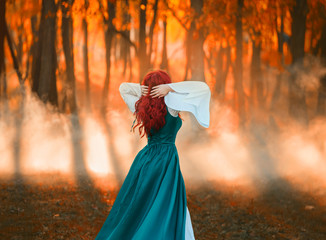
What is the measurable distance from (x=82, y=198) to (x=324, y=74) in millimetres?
4729

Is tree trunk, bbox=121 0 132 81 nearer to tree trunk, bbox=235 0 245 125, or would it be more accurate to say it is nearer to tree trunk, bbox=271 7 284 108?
tree trunk, bbox=235 0 245 125

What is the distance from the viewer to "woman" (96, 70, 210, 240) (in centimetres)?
269

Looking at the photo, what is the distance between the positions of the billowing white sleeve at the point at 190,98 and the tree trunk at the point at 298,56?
4750 mm

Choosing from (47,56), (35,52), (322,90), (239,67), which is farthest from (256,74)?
(35,52)

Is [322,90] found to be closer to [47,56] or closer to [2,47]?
[47,56]

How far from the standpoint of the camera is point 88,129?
6664 millimetres

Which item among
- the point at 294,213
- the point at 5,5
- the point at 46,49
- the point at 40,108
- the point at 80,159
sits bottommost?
the point at 294,213

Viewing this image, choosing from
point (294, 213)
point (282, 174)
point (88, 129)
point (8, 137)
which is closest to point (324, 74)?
point (282, 174)

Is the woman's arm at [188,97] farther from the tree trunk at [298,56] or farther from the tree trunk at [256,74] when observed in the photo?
the tree trunk at [298,56]

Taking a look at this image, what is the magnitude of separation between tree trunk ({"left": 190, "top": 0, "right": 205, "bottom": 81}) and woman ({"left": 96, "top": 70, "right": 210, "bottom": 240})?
413 centimetres

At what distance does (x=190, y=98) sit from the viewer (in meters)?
2.70

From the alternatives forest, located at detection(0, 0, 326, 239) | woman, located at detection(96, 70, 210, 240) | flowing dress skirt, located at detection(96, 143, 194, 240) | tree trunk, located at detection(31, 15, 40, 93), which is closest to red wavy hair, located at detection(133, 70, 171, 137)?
woman, located at detection(96, 70, 210, 240)

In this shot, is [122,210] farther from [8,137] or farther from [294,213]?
[8,137]

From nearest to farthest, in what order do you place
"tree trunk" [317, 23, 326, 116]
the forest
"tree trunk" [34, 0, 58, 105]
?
the forest
"tree trunk" [34, 0, 58, 105]
"tree trunk" [317, 23, 326, 116]
